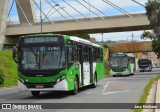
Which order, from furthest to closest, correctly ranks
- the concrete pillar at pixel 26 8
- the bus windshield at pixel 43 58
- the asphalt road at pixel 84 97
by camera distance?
the concrete pillar at pixel 26 8, the bus windshield at pixel 43 58, the asphalt road at pixel 84 97

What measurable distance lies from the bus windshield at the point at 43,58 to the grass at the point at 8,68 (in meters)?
14.9

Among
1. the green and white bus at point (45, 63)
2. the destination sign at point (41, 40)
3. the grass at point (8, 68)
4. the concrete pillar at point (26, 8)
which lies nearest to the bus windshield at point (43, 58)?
the green and white bus at point (45, 63)

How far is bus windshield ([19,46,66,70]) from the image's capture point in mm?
18938

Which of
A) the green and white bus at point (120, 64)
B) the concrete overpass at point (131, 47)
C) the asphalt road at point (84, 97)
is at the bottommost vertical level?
the asphalt road at point (84, 97)

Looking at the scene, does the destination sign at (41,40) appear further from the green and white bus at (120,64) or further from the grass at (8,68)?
the green and white bus at (120,64)

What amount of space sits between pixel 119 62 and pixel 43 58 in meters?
34.1

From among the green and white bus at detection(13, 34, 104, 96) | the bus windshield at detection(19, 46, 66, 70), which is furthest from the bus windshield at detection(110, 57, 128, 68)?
the bus windshield at detection(19, 46, 66, 70)

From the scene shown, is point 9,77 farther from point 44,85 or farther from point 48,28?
point 48,28

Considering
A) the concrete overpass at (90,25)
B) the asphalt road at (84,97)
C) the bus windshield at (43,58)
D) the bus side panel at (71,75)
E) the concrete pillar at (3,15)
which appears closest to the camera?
the asphalt road at (84,97)

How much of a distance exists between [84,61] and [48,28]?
50.5 metres

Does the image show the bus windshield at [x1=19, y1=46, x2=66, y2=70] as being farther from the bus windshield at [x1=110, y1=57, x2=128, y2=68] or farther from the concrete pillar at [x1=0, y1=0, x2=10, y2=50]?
the concrete pillar at [x1=0, y1=0, x2=10, y2=50]

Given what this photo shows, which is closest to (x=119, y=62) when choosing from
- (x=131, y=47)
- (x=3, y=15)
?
(x=3, y=15)

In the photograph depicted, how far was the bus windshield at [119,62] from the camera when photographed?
5247cm

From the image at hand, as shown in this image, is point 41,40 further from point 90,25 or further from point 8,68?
point 90,25
